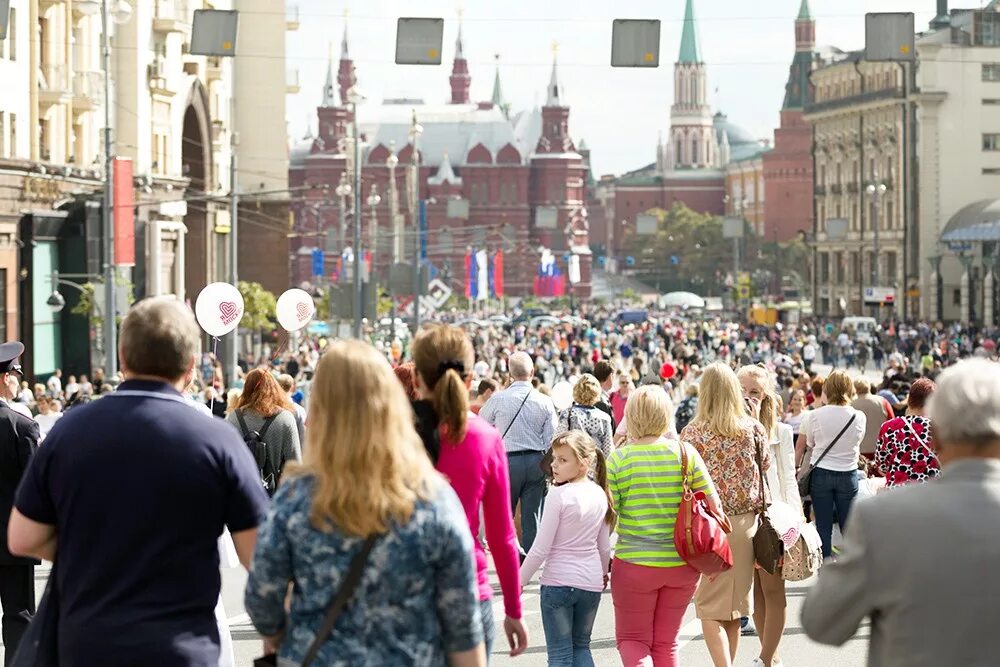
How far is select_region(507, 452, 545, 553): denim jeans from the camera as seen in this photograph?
14.4m

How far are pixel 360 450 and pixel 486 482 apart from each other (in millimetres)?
1615

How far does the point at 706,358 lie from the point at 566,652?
2093 inches

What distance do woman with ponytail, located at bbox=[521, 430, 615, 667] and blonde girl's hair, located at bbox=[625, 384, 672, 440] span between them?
274 millimetres

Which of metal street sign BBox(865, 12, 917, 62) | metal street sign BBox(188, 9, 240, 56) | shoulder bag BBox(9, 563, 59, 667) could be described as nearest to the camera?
shoulder bag BBox(9, 563, 59, 667)

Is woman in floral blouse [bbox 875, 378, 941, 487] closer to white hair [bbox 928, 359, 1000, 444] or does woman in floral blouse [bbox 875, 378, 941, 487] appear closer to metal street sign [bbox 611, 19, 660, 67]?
white hair [bbox 928, 359, 1000, 444]

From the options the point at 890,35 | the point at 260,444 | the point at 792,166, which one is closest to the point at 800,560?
the point at 260,444

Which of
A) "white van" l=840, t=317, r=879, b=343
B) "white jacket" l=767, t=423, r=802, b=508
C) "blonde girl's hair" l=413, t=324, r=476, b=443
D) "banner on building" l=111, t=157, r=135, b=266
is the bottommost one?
"white van" l=840, t=317, r=879, b=343

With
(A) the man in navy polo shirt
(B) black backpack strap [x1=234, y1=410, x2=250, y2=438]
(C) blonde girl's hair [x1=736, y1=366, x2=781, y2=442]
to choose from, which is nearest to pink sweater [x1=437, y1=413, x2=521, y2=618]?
(A) the man in navy polo shirt

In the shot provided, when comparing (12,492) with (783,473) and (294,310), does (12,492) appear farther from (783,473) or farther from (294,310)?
(294,310)

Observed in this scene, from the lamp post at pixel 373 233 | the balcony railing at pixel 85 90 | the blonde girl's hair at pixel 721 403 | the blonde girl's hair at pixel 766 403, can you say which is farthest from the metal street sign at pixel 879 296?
the blonde girl's hair at pixel 721 403

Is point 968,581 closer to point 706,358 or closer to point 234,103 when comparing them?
point 706,358

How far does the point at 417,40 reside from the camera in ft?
84.9

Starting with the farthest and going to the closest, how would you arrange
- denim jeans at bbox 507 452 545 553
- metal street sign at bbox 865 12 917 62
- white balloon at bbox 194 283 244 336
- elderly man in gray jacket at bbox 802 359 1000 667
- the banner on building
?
the banner on building
metal street sign at bbox 865 12 917 62
white balloon at bbox 194 283 244 336
denim jeans at bbox 507 452 545 553
elderly man in gray jacket at bbox 802 359 1000 667

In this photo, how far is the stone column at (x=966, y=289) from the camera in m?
97.2
